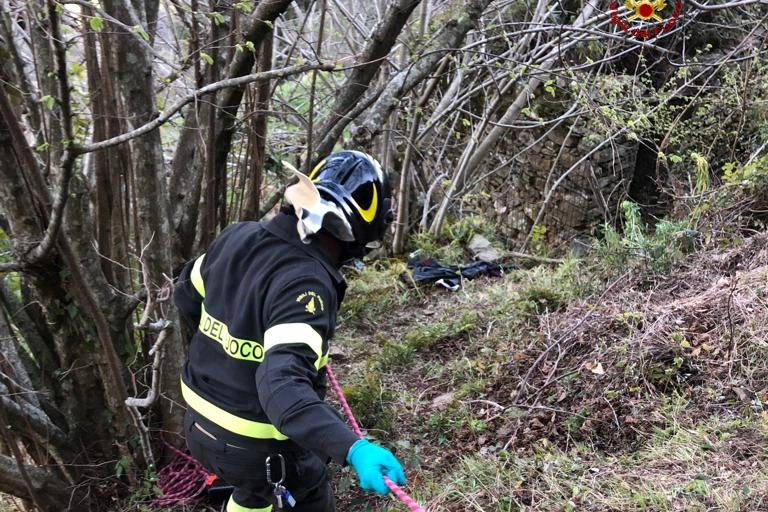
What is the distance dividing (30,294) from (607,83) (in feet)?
17.1

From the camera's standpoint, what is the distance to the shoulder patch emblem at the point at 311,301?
211 centimetres

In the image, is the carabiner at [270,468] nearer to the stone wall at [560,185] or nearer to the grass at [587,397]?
the grass at [587,397]

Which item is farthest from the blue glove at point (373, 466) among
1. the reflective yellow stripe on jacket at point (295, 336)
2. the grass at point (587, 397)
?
the grass at point (587, 397)

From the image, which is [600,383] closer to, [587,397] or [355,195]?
[587,397]

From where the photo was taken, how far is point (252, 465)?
257cm

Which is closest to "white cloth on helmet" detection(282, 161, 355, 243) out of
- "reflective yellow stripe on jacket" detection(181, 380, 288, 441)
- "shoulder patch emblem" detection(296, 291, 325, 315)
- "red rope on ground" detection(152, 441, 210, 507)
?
"shoulder patch emblem" detection(296, 291, 325, 315)

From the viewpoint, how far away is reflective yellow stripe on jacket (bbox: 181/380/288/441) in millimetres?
2494

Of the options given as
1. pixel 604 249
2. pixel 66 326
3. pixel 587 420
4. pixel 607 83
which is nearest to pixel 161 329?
pixel 66 326

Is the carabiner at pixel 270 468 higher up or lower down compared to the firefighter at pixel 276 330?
lower down

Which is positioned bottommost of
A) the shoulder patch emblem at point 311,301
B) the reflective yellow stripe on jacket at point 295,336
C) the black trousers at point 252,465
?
the black trousers at point 252,465

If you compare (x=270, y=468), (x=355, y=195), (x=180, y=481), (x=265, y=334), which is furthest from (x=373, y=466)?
(x=180, y=481)

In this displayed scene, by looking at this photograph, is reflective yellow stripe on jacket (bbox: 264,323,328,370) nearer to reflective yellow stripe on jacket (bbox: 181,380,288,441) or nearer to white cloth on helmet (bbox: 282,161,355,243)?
white cloth on helmet (bbox: 282,161,355,243)

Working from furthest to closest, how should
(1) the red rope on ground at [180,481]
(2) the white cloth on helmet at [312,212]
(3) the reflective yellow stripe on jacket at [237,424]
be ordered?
1. (1) the red rope on ground at [180,481]
2. (3) the reflective yellow stripe on jacket at [237,424]
3. (2) the white cloth on helmet at [312,212]

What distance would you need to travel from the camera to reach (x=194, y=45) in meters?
3.68
